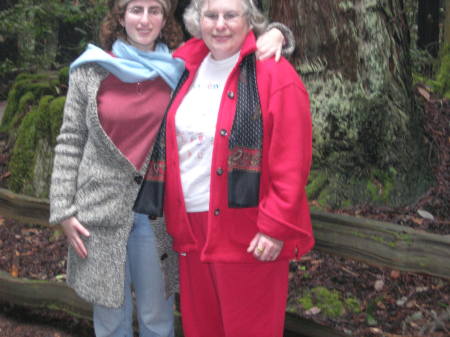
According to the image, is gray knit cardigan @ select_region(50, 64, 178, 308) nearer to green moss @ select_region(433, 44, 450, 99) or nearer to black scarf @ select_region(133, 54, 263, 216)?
black scarf @ select_region(133, 54, 263, 216)

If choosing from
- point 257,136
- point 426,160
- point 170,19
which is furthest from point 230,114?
point 426,160

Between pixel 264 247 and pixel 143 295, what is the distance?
0.93 metres

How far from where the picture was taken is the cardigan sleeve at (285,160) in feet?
8.98

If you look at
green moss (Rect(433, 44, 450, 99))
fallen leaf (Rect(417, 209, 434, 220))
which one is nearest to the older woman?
fallen leaf (Rect(417, 209, 434, 220))

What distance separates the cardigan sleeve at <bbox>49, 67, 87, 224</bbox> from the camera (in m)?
3.24

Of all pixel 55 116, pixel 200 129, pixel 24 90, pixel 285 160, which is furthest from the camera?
pixel 24 90

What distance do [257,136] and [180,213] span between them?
1.97ft

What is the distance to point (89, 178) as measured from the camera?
325 centimetres

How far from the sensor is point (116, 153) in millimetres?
3213

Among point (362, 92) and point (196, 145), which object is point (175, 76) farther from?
point (362, 92)

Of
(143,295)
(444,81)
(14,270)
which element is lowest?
(14,270)

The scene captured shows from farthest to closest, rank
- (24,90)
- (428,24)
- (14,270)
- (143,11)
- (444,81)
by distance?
(428,24) → (24,90) → (444,81) → (14,270) → (143,11)

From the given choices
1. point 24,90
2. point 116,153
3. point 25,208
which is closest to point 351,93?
point 116,153

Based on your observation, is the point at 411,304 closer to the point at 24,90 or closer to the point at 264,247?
the point at 264,247
